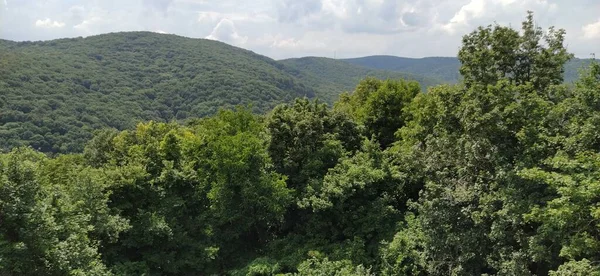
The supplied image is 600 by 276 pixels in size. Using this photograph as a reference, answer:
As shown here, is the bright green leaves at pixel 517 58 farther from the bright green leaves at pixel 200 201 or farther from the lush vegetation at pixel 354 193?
the bright green leaves at pixel 200 201

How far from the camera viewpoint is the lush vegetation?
47.5ft

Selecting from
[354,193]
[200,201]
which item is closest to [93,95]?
[200,201]

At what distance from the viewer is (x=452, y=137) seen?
59.8 ft

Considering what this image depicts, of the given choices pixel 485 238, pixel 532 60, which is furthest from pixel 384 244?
pixel 532 60

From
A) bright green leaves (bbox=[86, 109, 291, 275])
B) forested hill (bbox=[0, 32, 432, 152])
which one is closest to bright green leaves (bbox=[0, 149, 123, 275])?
bright green leaves (bbox=[86, 109, 291, 275])

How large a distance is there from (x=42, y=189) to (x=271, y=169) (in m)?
11.8

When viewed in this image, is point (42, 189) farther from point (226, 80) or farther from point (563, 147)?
point (226, 80)

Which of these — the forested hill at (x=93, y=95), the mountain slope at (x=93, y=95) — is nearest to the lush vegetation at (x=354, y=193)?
the forested hill at (x=93, y=95)

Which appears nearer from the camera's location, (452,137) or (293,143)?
(452,137)

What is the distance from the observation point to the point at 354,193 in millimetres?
21797

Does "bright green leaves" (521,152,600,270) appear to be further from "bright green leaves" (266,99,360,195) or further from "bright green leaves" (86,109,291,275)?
"bright green leaves" (86,109,291,275)

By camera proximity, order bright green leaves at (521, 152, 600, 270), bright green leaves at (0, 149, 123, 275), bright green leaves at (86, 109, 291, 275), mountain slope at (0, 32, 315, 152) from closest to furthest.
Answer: bright green leaves at (521, 152, 600, 270), bright green leaves at (0, 149, 123, 275), bright green leaves at (86, 109, 291, 275), mountain slope at (0, 32, 315, 152)

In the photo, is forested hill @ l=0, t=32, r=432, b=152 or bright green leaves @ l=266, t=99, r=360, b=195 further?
forested hill @ l=0, t=32, r=432, b=152

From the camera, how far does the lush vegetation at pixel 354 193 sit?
14.5m
